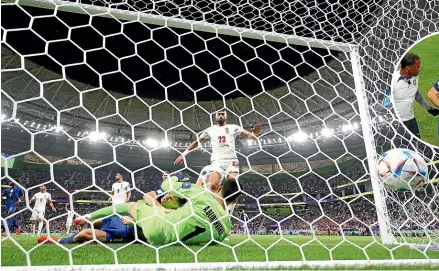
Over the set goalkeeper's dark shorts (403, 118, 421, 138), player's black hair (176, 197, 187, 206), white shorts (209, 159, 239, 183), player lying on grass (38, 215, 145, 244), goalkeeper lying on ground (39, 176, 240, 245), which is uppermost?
goalkeeper's dark shorts (403, 118, 421, 138)

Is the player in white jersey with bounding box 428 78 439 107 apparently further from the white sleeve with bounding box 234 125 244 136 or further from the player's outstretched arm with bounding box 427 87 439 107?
the white sleeve with bounding box 234 125 244 136

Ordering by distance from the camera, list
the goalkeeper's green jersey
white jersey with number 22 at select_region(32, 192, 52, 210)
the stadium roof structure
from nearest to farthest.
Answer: the goalkeeper's green jersey < white jersey with number 22 at select_region(32, 192, 52, 210) < the stadium roof structure

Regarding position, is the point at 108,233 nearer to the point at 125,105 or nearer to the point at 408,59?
the point at 408,59

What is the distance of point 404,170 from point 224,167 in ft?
5.03

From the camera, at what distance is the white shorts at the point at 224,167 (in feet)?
10.3

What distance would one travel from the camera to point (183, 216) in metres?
2.14

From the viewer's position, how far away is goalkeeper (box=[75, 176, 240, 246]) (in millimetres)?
2076

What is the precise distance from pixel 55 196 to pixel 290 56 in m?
12.3

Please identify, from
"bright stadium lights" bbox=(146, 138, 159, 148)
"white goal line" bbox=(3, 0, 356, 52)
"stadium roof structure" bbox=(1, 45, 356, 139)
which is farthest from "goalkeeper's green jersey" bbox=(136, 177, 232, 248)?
"bright stadium lights" bbox=(146, 138, 159, 148)

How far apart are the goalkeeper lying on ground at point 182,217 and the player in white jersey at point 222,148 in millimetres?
625

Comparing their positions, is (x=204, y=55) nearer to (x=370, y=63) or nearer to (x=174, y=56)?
(x=174, y=56)

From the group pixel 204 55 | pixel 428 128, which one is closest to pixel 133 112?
pixel 204 55

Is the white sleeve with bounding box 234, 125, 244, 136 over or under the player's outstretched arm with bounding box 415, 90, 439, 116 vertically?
under

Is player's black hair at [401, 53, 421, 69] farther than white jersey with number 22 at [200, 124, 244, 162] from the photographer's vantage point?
No
